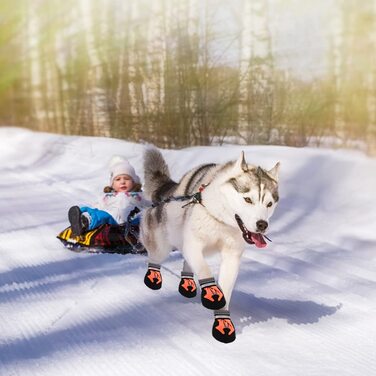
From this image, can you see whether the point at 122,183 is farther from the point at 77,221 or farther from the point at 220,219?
the point at 220,219

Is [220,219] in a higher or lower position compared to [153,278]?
higher

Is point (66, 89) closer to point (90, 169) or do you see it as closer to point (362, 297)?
point (90, 169)

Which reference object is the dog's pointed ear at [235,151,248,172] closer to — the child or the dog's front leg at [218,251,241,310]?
the dog's front leg at [218,251,241,310]

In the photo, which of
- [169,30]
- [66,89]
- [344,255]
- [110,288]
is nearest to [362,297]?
[344,255]

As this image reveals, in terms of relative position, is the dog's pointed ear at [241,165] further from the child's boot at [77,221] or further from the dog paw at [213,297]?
the child's boot at [77,221]

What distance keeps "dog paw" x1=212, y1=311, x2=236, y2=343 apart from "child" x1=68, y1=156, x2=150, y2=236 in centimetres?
175

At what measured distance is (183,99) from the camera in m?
11.1

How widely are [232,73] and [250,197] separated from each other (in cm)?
813

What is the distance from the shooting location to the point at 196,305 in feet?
10.3

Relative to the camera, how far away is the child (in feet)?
13.8

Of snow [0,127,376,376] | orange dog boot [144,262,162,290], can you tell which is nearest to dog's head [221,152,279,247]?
snow [0,127,376,376]

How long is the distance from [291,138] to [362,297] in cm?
623

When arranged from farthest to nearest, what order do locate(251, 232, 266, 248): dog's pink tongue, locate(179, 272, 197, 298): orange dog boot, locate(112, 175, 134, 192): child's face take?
1. locate(112, 175, 134, 192): child's face
2. locate(179, 272, 197, 298): orange dog boot
3. locate(251, 232, 266, 248): dog's pink tongue

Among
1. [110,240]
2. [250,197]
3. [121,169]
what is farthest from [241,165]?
[121,169]
